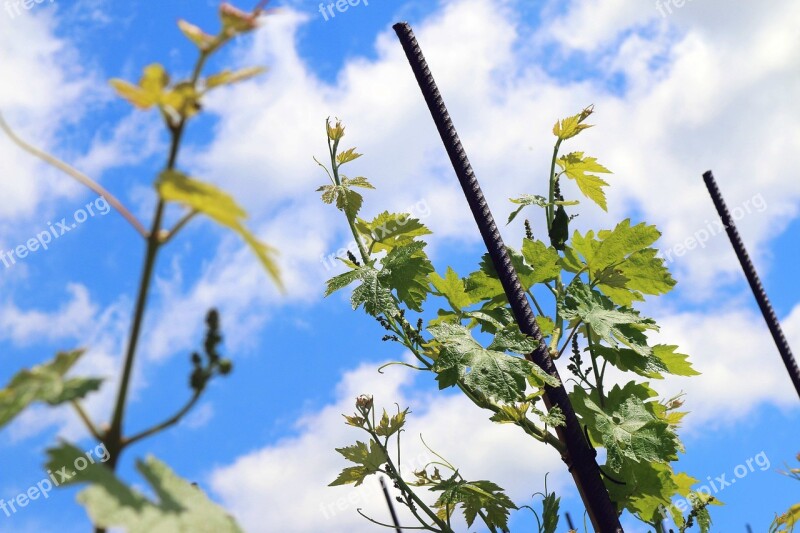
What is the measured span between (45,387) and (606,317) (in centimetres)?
A: 182

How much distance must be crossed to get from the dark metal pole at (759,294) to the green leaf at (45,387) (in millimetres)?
4032

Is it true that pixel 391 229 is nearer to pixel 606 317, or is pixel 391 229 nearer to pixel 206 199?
pixel 606 317

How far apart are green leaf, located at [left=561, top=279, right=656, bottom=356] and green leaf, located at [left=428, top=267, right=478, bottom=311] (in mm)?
295

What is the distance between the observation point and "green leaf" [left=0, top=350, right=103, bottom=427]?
0.55 m

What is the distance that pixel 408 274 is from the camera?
2172 millimetres

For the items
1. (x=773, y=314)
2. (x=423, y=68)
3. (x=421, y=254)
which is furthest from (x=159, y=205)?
(x=773, y=314)

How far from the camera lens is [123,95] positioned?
0.55 meters

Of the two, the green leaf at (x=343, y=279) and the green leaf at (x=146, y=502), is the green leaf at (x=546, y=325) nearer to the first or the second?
the green leaf at (x=343, y=279)

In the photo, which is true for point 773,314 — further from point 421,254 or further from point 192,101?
point 192,101

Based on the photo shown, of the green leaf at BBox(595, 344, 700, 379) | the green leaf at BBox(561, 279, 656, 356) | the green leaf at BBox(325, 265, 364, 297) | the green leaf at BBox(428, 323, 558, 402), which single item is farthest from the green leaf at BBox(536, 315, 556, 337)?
the green leaf at BBox(325, 265, 364, 297)

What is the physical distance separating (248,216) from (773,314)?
408 cm

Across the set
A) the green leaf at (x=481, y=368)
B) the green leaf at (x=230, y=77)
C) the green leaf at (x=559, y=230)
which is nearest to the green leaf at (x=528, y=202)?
the green leaf at (x=559, y=230)

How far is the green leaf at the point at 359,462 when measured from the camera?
7.43 feet

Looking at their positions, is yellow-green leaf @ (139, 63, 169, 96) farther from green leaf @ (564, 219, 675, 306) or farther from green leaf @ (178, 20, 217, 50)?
green leaf @ (564, 219, 675, 306)
